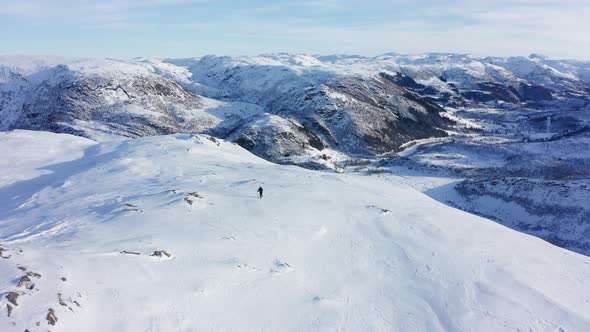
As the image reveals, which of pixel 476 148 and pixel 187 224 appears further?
pixel 476 148

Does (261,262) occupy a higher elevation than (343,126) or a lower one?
higher

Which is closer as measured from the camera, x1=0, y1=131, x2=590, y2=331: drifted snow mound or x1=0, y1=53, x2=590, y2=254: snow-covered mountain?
x1=0, y1=131, x2=590, y2=331: drifted snow mound

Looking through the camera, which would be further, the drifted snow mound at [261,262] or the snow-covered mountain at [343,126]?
the snow-covered mountain at [343,126]

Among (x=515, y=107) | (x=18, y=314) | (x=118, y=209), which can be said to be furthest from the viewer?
(x=515, y=107)

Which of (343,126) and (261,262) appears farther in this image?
(343,126)

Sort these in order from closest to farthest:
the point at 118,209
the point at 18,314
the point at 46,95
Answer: the point at 18,314 → the point at 118,209 → the point at 46,95

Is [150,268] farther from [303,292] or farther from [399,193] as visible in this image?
[399,193]

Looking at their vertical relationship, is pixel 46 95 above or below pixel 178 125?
above

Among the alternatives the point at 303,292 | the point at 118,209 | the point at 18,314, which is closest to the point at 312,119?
the point at 118,209
